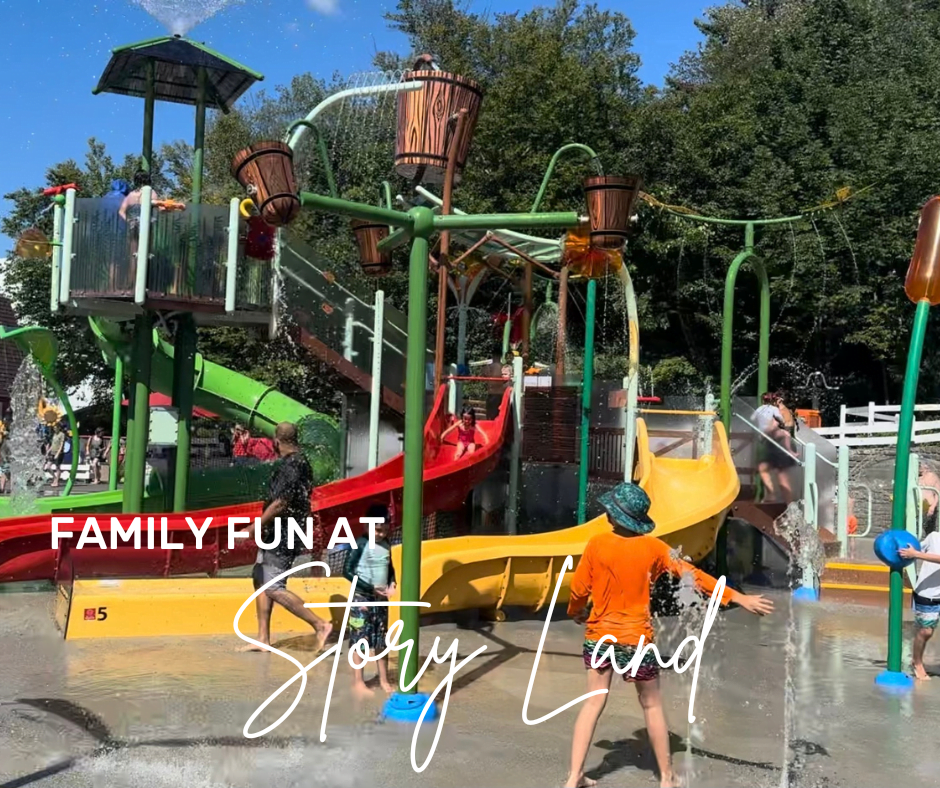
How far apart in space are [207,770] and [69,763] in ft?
2.36

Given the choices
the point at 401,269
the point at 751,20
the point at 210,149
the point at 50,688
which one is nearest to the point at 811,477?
the point at 50,688

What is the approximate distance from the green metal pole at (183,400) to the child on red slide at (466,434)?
128 inches

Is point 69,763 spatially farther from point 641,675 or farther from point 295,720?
point 641,675

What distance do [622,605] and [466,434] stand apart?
8269 millimetres

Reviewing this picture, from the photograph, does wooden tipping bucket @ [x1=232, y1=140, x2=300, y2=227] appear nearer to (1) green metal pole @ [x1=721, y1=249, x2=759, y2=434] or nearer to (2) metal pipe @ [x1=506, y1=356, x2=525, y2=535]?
(1) green metal pole @ [x1=721, y1=249, x2=759, y2=434]

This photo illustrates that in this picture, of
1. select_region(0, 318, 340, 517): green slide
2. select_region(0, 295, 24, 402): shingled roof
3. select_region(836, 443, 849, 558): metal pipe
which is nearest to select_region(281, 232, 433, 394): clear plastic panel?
select_region(0, 318, 340, 517): green slide

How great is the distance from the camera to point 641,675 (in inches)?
196

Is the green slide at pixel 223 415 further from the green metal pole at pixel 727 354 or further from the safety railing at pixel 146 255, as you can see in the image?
the green metal pole at pixel 727 354

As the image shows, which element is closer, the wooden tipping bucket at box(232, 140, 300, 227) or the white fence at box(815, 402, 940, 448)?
the wooden tipping bucket at box(232, 140, 300, 227)

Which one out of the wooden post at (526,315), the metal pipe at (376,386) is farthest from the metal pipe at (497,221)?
the wooden post at (526,315)

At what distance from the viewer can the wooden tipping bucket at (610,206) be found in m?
7.00

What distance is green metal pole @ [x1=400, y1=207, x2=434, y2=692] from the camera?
6320 millimetres

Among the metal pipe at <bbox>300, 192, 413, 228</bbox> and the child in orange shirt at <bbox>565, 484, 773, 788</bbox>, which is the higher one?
the metal pipe at <bbox>300, 192, 413, 228</bbox>

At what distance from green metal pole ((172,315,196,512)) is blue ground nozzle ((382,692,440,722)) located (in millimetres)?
6899
